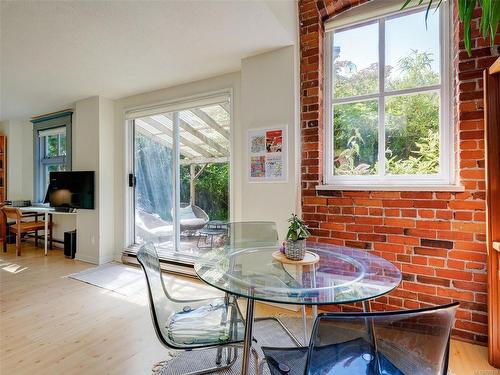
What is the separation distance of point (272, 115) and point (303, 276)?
1.64 m

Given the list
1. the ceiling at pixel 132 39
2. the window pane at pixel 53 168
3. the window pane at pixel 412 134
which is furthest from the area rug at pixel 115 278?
the window pane at pixel 412 134

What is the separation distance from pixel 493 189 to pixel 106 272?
4033mm

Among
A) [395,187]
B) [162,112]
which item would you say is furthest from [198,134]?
[395,187]

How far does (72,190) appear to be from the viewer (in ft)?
13.7

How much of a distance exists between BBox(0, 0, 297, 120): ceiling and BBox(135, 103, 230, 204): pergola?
435mm

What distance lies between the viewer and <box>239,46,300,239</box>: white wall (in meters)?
2.47

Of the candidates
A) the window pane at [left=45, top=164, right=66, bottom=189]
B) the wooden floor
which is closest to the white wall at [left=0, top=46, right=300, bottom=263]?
the window pane at [left=45, top=164, right=66, bottom=189]

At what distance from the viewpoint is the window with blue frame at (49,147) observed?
15.4 feet

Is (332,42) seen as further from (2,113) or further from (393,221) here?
(2,113)

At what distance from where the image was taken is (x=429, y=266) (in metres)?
2.03

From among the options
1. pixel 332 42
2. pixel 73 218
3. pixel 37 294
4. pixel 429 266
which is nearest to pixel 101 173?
pixel 73 218

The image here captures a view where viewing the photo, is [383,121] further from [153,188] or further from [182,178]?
[153,188]

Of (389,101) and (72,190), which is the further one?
(72,190)

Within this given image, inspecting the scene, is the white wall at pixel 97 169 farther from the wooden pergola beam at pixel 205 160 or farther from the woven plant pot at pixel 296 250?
the woven plant pot at pixel 296 250
